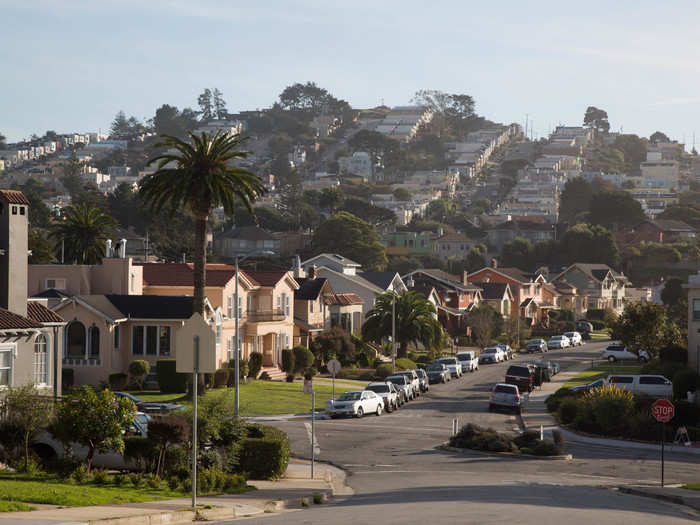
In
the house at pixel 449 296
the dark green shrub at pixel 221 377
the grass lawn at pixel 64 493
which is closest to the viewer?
the grass lawn at pixel 64 493

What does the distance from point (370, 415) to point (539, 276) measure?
300 ft

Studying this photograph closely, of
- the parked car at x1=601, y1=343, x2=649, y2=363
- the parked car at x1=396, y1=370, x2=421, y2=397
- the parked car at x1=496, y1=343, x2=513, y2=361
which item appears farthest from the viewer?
the parked car at x1=496, y1=343, x2=513, y2=361

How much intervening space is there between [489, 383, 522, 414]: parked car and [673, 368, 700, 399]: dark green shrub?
28.3ft

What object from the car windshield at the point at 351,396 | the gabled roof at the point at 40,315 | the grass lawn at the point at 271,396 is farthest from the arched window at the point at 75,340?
the gabled roof at the point at 40,315

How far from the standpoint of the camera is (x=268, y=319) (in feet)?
241

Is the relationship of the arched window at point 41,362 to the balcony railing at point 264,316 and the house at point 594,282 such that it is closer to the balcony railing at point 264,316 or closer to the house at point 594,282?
the balcony railing at point 264,316

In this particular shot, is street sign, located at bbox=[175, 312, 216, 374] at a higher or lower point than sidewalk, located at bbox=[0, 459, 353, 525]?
higher

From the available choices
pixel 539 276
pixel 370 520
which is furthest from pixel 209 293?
pixel 539 276

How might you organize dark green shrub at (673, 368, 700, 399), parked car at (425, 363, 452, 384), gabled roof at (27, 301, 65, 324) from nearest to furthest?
gabled roof at (27, 301, 65, 324), dark green shrub at (673, 368, 700, 399), parked car at (425, 363, 452, 384)

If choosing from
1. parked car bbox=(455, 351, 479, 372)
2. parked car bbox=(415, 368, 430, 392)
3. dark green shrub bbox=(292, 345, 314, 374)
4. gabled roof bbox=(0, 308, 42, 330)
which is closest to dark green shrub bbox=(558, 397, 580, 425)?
parked car bbox=(415, 368, 430, 392)

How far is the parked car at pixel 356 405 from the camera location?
53.9 metres

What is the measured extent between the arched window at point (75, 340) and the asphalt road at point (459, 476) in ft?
48.7

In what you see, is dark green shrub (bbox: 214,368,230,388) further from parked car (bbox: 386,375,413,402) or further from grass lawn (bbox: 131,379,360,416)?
parked car (bbox: 386,375,413,402)

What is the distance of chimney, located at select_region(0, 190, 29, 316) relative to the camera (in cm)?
3456
